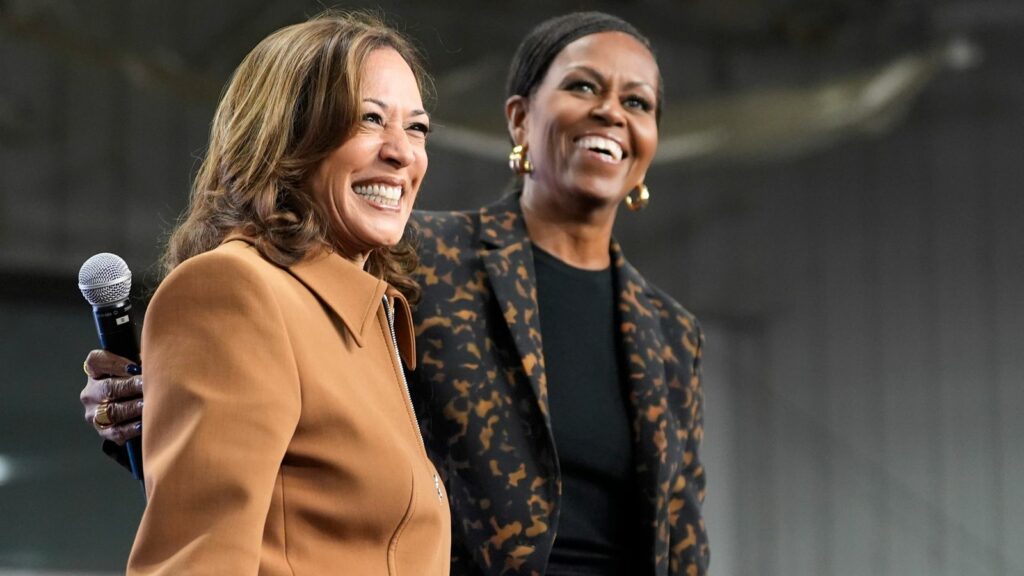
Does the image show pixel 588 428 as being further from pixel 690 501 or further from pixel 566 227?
pixel 566 227

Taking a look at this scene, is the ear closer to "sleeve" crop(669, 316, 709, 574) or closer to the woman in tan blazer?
"sleeve" crop(669, 316, 709, 574)

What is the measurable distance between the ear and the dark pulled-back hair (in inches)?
0.5

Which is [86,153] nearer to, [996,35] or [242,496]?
[996,35]

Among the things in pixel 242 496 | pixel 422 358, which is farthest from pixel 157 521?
pixel 422 358

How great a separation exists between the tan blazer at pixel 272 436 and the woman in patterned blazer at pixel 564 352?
18.4 inches

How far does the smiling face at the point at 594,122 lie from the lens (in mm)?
1986

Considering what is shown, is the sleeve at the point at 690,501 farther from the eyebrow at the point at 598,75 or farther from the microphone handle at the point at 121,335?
the microphone handle at the point at 121,335

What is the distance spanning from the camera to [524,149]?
2.07 metres

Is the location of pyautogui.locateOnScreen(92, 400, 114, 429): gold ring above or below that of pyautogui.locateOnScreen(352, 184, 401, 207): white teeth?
below

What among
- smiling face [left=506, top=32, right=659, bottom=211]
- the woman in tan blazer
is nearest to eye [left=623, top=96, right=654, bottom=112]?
smiling face [left=506, top=32, right=659, bottom=211]

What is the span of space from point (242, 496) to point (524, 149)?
Result: 109 centimetres

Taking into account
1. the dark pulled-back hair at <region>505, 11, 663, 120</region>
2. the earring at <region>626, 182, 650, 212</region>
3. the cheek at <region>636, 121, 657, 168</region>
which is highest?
the dark pulled-back hair at <region>505, 11, 663, 120</region>

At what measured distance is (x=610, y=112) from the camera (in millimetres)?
1985

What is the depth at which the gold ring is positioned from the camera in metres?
1.45
